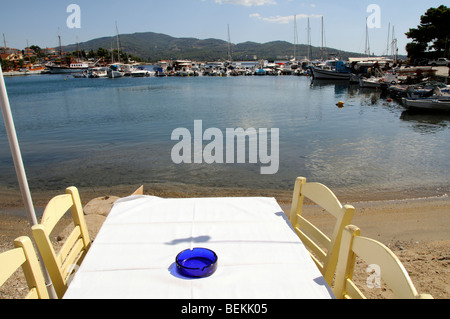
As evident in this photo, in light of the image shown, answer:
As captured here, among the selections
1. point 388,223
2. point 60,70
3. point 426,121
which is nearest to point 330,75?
point 426,121

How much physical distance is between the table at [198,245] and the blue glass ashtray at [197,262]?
4cm

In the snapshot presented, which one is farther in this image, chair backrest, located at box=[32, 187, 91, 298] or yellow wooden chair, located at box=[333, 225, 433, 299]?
chair backrest, located at box=[32, 187, 91, 298]

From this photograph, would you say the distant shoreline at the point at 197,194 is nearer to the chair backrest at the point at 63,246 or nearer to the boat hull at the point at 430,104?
the chair backrest at the point at 63,246

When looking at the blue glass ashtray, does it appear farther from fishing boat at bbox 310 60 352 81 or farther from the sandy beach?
fishing boat at bbox 310 60 352 81

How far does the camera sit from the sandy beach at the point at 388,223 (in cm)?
394

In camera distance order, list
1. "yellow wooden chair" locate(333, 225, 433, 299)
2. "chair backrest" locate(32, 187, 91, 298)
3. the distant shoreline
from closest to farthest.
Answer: "yellow wooden chair" locate(333, 225, 433, 299)
"chair backrest" locate(32, 187, 91, 298)
the distant shoreline

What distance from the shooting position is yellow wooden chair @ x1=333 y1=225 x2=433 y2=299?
1400 mm

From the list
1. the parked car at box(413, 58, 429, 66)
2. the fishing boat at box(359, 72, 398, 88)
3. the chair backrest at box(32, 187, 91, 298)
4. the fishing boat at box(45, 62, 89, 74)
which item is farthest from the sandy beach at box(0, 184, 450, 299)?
the fishing boat at box(45, 62, 89, 74)

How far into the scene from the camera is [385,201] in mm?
7656

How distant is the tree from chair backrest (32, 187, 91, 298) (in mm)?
68841

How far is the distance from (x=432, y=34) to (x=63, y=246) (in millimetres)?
70328

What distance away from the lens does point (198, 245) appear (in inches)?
83.2
